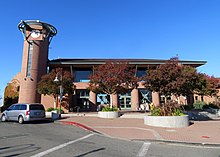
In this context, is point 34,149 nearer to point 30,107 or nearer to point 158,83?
point 30,107

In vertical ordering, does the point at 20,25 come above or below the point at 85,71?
above

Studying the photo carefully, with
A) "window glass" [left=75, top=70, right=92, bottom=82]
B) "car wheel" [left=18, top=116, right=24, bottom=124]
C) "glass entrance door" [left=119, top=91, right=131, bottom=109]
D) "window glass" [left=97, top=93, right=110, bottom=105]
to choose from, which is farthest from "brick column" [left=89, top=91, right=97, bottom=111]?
"car wheel" [left=18, top=116, right=24, bottom=124]

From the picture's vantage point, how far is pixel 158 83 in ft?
58.2

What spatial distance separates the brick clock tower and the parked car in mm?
13566

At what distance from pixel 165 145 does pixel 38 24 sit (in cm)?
3152

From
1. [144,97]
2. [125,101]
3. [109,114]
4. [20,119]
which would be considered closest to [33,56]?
[125,101]

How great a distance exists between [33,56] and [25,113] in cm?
1775

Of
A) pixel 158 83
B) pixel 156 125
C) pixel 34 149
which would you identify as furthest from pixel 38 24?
pixel 34 149

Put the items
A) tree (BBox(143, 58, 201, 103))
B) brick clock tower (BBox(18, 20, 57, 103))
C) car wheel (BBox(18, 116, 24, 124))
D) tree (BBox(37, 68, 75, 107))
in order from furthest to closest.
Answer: brick clock tower (BBox(18, 20, 57, 103)), tree (BBox(37, 68, 75, 107)), tree (BBox(143, 58, 201, 103)), car wheel (BBox(18, 116, 24, 124))

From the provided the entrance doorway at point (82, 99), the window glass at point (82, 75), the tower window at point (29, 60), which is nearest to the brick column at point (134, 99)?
the entrance doorway at point (82, 99)

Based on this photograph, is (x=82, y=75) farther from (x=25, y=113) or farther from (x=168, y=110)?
(x=168, y=110)

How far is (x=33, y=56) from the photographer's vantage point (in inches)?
1259

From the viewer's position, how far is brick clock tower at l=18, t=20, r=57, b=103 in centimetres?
3097

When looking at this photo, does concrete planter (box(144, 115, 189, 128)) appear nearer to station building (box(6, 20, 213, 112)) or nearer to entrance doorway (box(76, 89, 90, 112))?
station building (box(6, 20, 213, 112))
